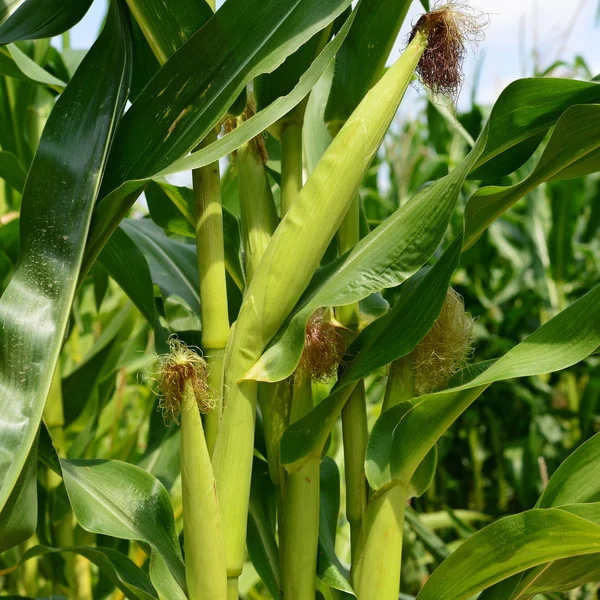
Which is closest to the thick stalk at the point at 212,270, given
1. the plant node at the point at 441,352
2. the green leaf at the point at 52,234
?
the green leaf at the point at 52,234

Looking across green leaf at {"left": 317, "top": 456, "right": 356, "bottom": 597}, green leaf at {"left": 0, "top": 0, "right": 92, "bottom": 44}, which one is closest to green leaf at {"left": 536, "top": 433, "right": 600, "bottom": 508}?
green leaf at {"left": 317, "top": 456, "right": 356, "bottom": 597}

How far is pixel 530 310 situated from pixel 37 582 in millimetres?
1898

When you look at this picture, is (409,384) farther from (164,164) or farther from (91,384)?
(91,384)

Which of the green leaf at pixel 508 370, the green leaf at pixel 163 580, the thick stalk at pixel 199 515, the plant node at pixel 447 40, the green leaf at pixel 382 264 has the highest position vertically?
the plant node at pixel 447 40

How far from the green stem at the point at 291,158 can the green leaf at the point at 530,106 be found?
192mm

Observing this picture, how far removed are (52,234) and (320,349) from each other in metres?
0.29

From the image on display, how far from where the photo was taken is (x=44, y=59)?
4.27 feet

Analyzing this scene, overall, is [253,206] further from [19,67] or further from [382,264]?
[19,67]

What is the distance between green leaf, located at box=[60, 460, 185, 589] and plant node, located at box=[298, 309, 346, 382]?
0.63ft

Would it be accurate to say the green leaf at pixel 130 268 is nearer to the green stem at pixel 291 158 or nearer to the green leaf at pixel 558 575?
the green stem at pixel 291 158

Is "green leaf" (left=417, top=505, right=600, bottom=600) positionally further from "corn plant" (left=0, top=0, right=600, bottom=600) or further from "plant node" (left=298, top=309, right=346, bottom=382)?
"plant node" (left=298, top=309, right=346, bottom=382)

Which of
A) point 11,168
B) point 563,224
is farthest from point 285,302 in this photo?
point 563,224

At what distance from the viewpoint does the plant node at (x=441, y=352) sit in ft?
2.60

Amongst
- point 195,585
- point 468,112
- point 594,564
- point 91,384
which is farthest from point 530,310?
point 195,585
